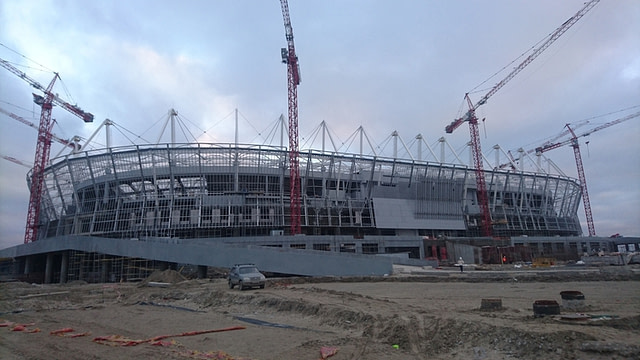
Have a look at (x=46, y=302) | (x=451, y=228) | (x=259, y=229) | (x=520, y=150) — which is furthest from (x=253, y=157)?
(x=520, y=150)

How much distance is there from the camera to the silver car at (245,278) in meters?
24.6

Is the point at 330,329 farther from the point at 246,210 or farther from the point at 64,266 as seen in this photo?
the point at 246,210

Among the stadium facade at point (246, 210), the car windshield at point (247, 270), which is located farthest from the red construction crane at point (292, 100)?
the car windshield at point (247, 270)

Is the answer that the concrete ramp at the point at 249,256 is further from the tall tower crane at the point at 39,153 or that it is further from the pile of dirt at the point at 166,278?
the tall tower crane at the point at 39,153

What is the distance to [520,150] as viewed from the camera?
102 meters

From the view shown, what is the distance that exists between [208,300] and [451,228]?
6768 centimetres

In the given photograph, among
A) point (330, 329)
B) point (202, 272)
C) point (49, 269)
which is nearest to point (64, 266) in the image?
point (49, 269)

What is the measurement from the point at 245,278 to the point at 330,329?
1314 cm

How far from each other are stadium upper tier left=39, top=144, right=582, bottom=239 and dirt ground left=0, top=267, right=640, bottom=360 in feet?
147

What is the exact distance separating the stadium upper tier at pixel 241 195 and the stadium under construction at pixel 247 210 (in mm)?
183

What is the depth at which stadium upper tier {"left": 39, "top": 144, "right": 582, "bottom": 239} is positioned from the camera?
64625mm

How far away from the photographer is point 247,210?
6662 cm

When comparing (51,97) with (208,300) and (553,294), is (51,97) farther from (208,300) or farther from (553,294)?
(553,294)

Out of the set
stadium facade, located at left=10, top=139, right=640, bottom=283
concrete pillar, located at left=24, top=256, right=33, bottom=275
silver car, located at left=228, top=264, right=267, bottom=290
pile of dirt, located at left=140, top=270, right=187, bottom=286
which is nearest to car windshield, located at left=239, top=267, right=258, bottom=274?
silver car, located at left=228, top=264, right=267, bottom=290
